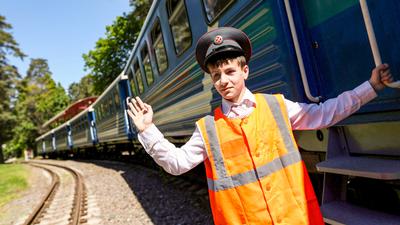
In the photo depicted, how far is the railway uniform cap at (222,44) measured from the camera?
1.92 metres

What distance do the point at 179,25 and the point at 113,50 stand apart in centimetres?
3059

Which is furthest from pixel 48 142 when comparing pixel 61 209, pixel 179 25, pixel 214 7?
pixel 214 7

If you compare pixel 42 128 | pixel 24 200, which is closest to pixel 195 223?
pixel 24 200

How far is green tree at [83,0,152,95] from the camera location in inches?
1288

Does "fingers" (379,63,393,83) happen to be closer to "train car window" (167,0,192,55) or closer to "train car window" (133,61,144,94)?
"train car window" (167,0,192,55)

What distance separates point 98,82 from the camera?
116 ft

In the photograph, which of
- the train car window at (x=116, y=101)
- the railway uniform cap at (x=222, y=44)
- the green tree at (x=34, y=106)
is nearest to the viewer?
the railway uniform cap at (x=222, y=44)

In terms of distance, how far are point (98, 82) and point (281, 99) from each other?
35.1m

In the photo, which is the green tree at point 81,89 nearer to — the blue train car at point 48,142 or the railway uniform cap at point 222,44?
the blue train car at point 48,142

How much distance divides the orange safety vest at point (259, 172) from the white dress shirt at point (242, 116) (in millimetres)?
66

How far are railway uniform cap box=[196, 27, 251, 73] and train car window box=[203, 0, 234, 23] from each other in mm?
1610

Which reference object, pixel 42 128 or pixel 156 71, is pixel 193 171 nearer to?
pixel 156 71

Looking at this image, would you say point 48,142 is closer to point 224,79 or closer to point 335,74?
point 335,74

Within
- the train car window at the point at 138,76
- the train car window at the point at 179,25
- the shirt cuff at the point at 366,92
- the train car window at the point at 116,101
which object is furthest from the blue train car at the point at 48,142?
the shirt cuff at the point at 366,92
